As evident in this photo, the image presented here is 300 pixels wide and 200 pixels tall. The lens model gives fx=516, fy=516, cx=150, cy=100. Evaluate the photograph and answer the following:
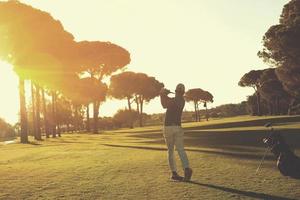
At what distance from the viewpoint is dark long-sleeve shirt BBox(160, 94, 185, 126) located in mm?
12812

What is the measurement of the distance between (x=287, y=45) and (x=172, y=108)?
36978 mm

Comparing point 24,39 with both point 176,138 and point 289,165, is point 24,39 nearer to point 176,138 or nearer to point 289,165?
point 176,138

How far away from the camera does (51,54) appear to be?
55.2 metres

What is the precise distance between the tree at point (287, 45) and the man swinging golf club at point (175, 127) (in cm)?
3581

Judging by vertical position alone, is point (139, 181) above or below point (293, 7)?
below

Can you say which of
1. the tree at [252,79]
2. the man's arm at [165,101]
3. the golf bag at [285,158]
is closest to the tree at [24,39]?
the man's arm at [165,101]

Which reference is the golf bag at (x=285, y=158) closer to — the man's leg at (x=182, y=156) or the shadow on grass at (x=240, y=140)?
the man's leg at (x=182, y=156)

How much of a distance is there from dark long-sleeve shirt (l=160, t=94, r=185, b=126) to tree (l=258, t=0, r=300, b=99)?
1410 inches

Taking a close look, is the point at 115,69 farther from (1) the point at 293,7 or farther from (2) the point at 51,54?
(1) the point at 293,7

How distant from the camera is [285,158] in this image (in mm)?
12266

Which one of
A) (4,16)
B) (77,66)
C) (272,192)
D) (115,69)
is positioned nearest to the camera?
(272,192)

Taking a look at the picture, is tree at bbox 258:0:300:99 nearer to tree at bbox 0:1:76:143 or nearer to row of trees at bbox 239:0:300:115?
row of trees at bbox 239:0:300:115

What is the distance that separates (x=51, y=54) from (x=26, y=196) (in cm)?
4524

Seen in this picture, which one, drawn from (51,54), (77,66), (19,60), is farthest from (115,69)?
(19,60)
